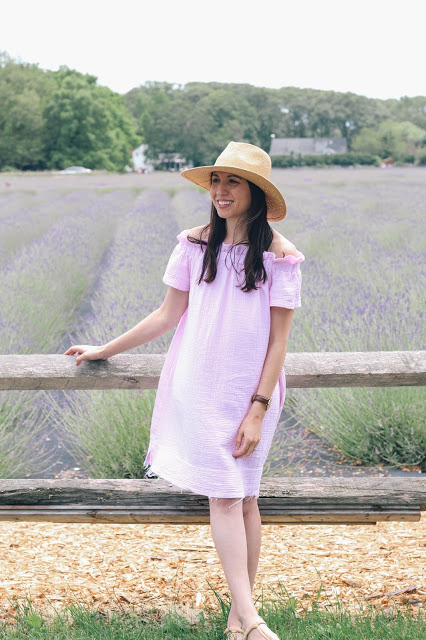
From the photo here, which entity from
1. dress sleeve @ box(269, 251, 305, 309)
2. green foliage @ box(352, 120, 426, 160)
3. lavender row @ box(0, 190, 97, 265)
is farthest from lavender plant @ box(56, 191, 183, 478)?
green foliage @ box(352, 120, 426, 160)

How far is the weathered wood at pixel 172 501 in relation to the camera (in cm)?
245

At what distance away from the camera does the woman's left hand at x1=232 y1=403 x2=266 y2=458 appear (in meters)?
2.07

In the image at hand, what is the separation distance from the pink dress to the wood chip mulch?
0.64 metres

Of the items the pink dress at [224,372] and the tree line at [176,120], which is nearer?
the pink dress at [224,372]

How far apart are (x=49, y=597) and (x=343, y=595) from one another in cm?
99

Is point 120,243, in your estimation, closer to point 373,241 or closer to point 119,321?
point 373,241

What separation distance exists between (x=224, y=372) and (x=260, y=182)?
0.52 meters

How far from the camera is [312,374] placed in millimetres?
2328

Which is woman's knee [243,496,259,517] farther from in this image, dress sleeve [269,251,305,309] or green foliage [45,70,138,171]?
green foliage [45,70,138,171]

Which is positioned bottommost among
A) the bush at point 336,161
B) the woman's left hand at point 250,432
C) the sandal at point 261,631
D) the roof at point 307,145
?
the sandal at point 261,631

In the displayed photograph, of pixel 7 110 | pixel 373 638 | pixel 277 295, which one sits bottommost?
pixel 373 638

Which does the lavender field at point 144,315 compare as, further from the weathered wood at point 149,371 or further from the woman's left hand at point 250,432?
the woman's left hand at point 250,432

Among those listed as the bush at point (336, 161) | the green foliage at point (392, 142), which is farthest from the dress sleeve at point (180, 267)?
the green foliage at point (392, 142)

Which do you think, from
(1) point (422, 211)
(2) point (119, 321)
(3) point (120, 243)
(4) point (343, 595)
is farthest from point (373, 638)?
(1) point (422, 211)
